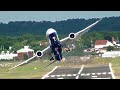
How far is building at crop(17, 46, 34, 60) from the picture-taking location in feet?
40.4

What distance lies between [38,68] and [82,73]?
2.30 feet

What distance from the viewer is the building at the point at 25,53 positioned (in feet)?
40.4

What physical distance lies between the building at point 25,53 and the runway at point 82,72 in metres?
0.42

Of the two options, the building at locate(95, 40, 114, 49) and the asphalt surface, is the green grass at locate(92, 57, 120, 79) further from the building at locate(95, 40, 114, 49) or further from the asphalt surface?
the building at locate(95, 40, 114, 49)

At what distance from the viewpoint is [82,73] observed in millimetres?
12469

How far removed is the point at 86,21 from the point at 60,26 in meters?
0.42

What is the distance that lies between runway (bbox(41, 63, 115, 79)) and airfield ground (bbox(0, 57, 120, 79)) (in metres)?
0.06

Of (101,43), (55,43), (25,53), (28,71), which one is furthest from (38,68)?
(101,43)

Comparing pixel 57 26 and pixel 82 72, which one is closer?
pixel 57 26

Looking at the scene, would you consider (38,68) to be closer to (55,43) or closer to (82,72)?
(55,43)

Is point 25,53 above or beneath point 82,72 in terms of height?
above
